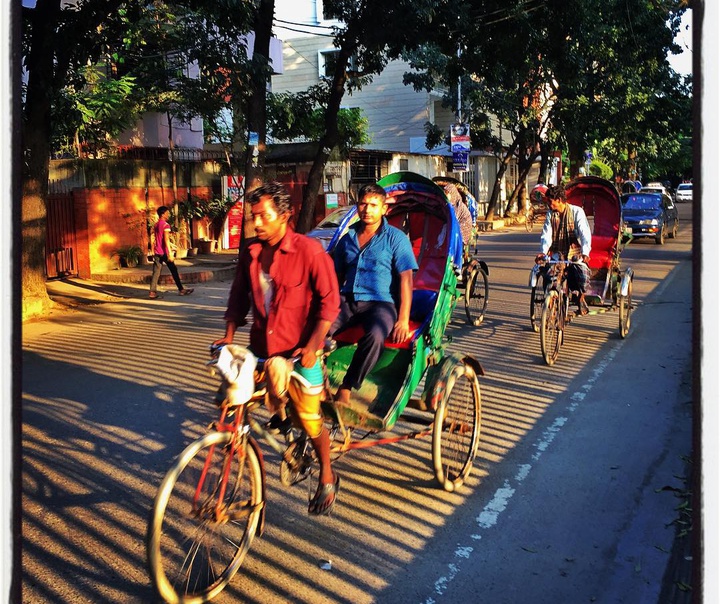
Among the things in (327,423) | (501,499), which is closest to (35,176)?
(327,423)

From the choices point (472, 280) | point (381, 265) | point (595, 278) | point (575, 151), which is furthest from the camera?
point (575, 151)

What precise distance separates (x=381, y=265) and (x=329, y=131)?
13507mm

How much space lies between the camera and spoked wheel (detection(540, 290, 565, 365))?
8.98m

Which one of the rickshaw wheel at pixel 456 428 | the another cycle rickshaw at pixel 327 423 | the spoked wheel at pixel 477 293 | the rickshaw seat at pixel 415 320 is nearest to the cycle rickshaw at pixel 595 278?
the spoked wheel at pixel 477 293

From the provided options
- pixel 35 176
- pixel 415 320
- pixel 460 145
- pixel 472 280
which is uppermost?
pixel 460 145

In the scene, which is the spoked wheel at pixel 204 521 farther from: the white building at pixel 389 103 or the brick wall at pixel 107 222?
the white building at pixel 389 103

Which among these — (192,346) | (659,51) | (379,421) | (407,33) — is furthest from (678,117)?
(379,421)

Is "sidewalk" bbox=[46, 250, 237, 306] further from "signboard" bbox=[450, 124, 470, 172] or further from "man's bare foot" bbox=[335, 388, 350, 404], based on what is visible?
"man's bare foot" bbox=[335, 388, 350, 404]

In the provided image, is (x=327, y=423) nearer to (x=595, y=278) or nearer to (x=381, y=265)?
(x=381, y=265)

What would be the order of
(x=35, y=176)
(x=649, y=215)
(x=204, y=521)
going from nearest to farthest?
(x=204, y=521)
(x=35, y=176)
(x=649, y=215)

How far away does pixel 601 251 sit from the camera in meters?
11.6

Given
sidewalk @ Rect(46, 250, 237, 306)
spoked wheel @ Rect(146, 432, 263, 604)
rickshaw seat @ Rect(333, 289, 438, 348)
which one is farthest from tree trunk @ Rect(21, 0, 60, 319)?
spoked wheel @ Rect(146, 432, 263, 604)

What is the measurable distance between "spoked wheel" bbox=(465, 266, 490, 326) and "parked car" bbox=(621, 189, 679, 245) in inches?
552

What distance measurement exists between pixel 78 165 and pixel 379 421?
14629mm
